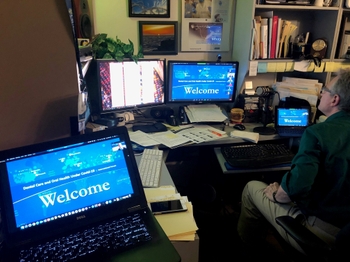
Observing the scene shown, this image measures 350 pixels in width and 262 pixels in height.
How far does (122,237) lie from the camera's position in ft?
3.04

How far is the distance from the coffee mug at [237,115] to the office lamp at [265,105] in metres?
0.15

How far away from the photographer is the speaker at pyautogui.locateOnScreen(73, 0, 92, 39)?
5.69ft

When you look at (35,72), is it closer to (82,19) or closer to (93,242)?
(93,242)

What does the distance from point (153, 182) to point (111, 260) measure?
505mm

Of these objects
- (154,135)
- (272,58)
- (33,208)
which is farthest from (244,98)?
(33,208)

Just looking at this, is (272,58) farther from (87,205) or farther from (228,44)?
(87,205)

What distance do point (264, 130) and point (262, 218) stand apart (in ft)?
2.03

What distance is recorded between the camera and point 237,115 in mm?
2180

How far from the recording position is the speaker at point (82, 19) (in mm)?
1733

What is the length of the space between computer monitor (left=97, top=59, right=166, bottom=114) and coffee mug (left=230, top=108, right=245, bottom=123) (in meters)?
0.54

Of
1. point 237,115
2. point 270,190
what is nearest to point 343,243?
point 270,190

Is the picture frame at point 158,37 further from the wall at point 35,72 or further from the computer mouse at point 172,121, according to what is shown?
the wall at point 35,72

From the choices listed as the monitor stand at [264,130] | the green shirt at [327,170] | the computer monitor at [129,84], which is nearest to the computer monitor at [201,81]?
the computer monitor at [129,84]

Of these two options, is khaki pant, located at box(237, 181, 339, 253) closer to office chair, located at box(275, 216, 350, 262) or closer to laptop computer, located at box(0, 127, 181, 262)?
office chair, located at box(275, 216, 350, 262)
